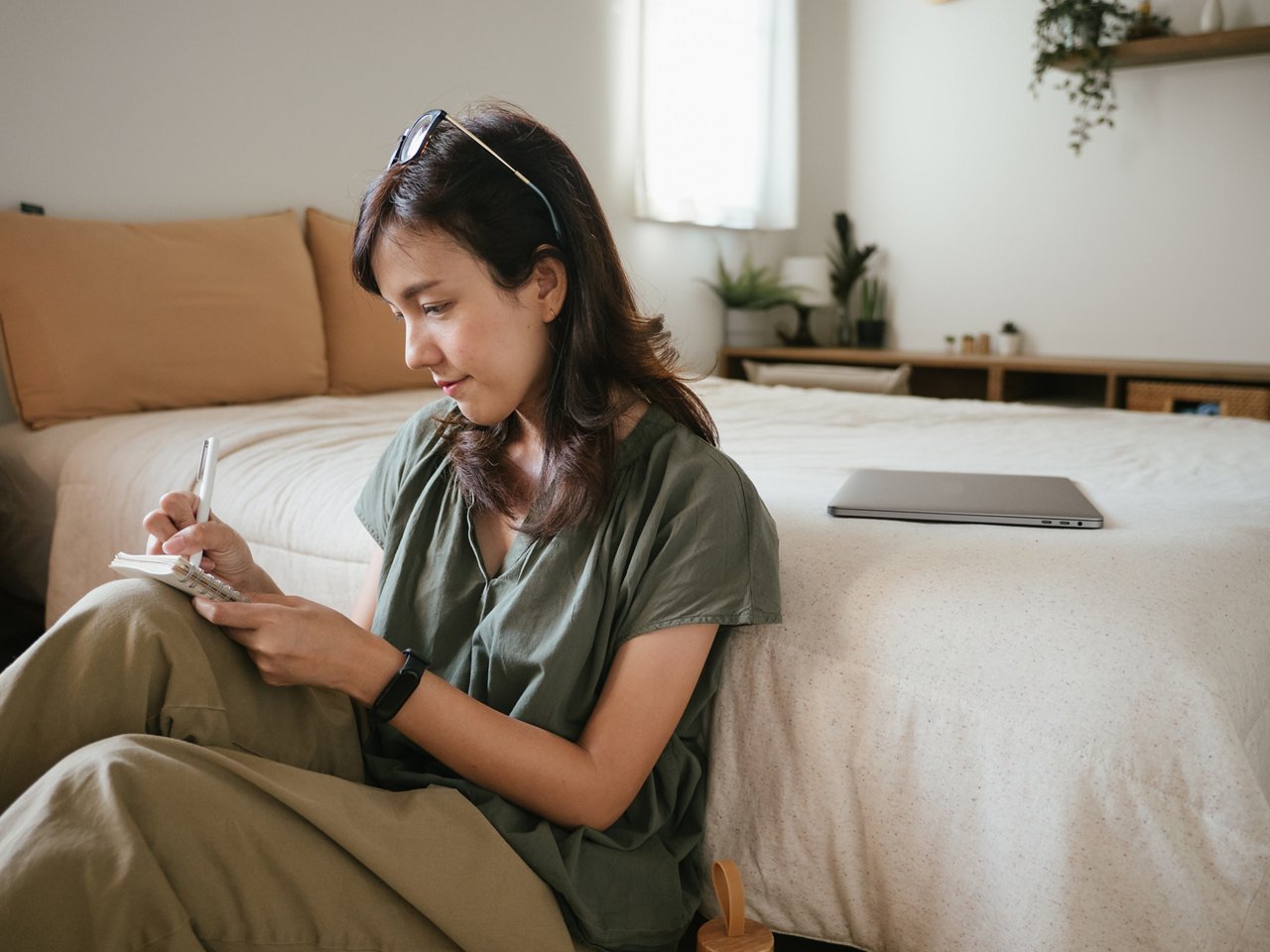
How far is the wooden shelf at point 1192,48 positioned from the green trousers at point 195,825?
11.2 feet

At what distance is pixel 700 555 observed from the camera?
0.98 meters

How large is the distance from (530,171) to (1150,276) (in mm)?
3244

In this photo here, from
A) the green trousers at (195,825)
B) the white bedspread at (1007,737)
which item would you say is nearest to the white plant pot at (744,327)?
the white bedspread at (1007,737)

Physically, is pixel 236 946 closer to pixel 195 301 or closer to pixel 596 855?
pixel 596 855

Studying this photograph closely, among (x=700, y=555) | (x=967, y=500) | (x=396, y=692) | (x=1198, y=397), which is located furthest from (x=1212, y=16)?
(x=396, y=692)

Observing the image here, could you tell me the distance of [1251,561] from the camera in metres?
1.10

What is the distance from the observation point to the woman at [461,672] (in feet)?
2.60

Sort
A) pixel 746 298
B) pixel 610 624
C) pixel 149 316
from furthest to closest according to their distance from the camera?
pixel 746 298, pixel 149 316, pixel 610 624

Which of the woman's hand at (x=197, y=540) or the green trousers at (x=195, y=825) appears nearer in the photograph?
the green trousers at (x=195, y=825)

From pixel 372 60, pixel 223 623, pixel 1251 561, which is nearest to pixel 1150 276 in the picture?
pixel 372 60

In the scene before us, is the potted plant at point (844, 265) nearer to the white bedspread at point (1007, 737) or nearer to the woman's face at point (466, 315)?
the white bedspread at point (1007, 737)

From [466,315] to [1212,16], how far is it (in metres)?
3.27

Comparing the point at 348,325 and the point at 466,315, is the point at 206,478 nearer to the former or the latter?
the point at 466,315

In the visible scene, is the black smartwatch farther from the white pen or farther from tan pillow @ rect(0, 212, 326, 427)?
tan pillow @ rect(0, 212, 326, 427)
